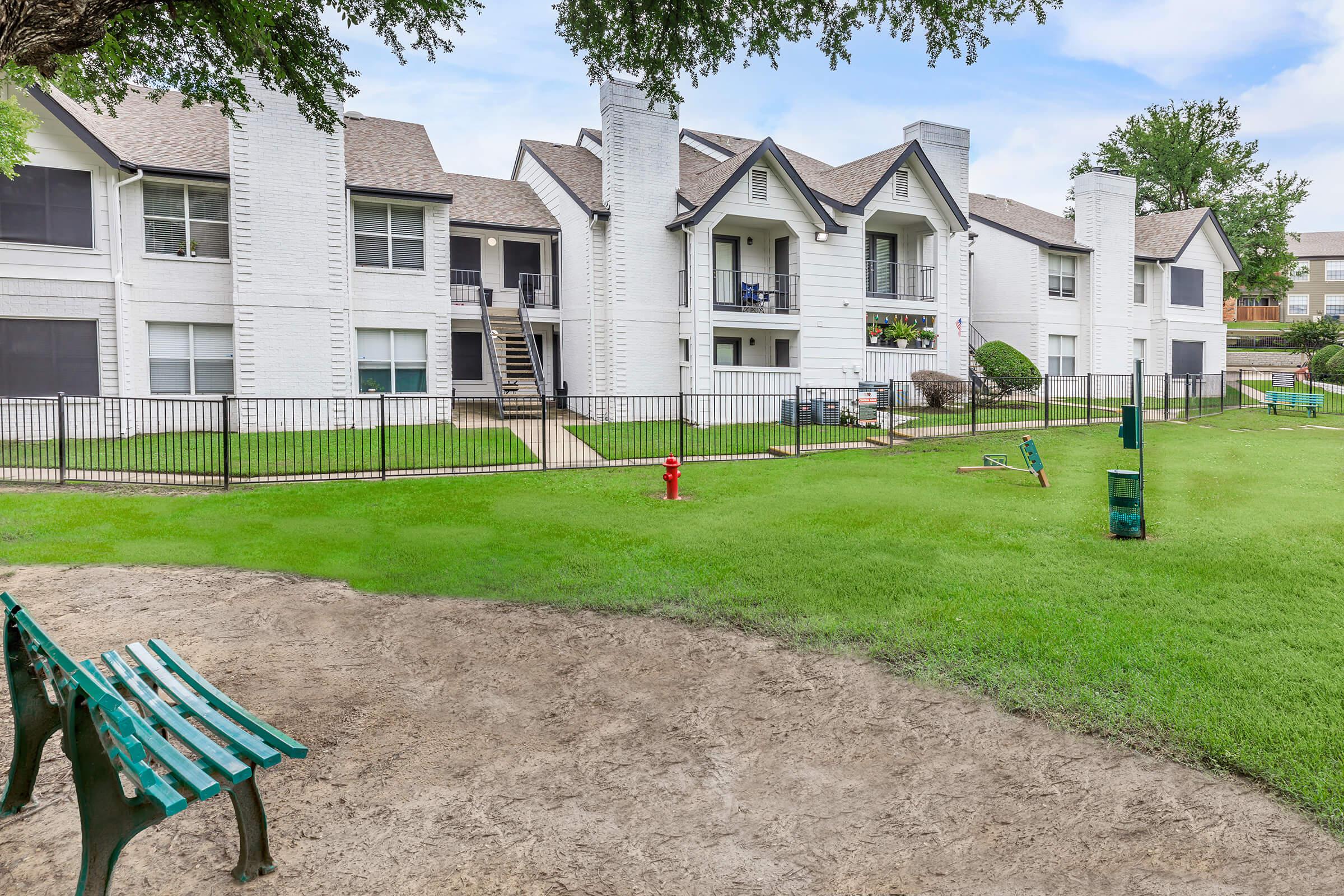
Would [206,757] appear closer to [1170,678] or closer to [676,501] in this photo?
[1170,678]

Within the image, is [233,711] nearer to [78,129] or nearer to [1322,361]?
[78,129]

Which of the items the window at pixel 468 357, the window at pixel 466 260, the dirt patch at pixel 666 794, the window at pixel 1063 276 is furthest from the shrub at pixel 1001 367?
the dirt patch at pixel 666 794

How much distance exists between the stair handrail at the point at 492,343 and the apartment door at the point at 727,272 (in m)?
7.27

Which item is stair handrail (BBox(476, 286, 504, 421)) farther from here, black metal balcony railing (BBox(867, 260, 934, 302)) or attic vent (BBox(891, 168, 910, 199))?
attic vent (BBox(891, 168, 910, 199))

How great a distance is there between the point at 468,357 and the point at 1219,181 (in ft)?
153

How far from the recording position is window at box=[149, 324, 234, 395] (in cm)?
2112

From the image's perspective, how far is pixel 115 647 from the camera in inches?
249

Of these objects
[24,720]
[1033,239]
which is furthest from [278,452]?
[1033,239]

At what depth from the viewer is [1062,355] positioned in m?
34.4

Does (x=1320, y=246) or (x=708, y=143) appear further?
(x=1320, y=246)

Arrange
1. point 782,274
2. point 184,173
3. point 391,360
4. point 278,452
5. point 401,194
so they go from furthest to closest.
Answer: point 782,274 < point 391,360 < point 401,194 < point 184,173 < point 278,452

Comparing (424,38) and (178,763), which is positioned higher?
(424,38)

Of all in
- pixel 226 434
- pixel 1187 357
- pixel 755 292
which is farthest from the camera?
pixel 1187 357

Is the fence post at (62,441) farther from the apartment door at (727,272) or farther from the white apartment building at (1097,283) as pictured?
the white apartment building at (1097,283)
